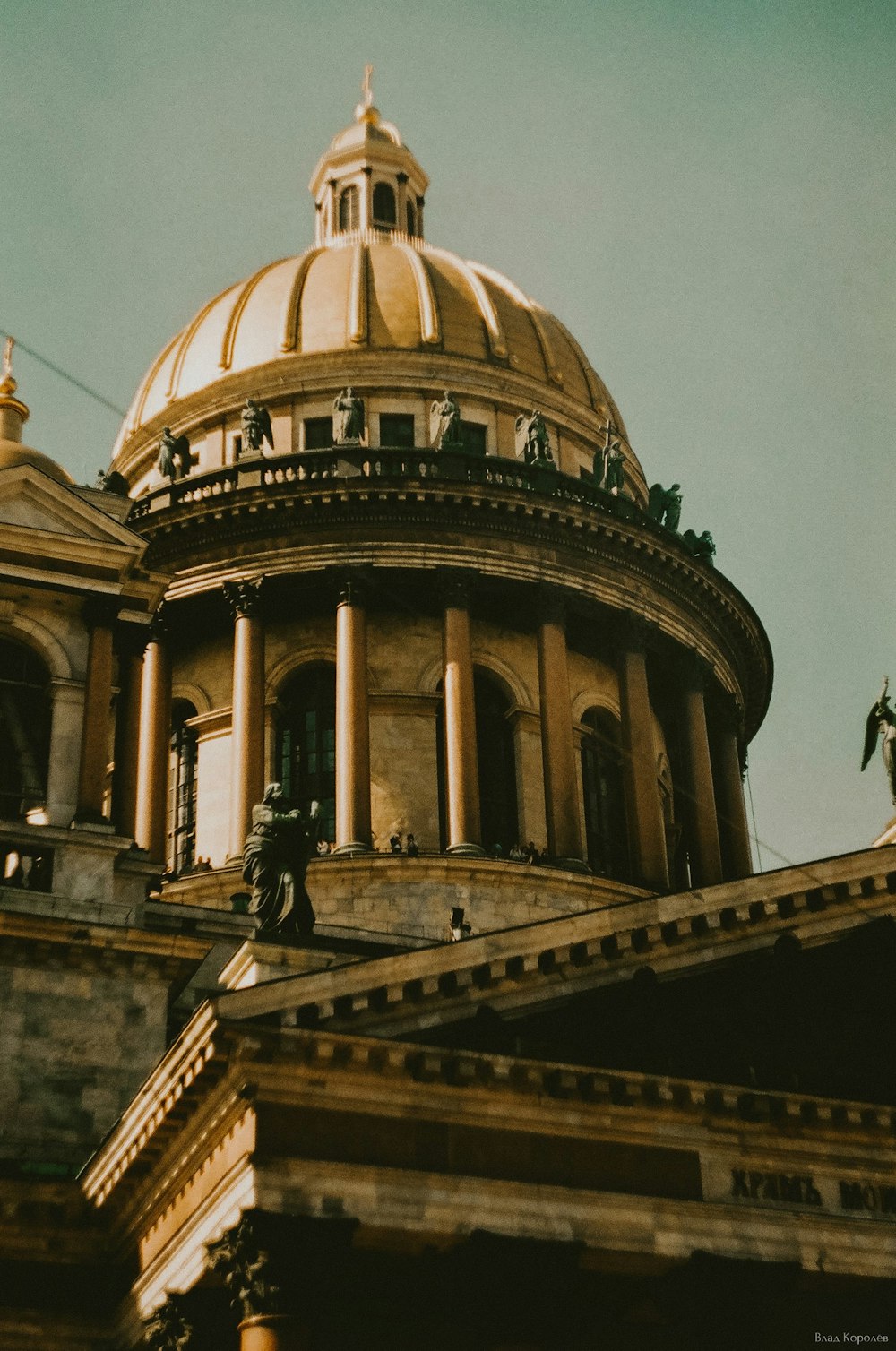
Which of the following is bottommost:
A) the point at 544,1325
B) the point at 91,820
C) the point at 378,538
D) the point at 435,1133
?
the point at 544,1325

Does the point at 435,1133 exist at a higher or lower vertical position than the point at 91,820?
lower

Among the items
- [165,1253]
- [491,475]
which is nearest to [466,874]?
[491,475]

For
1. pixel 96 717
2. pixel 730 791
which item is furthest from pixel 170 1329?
pixel 730 791

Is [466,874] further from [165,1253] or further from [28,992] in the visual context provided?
[165,1253]

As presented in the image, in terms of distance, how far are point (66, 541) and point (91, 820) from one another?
4.47 metres

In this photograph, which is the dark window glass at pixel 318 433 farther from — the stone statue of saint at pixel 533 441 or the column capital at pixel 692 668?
the column capital at pixel 692 668

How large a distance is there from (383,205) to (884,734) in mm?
25063

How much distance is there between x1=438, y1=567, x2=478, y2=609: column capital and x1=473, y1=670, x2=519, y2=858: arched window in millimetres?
1740

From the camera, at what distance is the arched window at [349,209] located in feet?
173

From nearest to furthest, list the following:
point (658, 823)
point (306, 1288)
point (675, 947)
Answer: point (306, 1288) → point (675, 947) → point (658, 823)

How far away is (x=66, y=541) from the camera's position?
100 feet

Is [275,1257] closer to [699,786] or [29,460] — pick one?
[29,460]

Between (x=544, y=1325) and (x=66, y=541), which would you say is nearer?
(x=544, y=1325)

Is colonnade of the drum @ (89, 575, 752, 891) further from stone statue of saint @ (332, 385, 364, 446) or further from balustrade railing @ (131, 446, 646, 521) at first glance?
stone statue of saint @ (332, 385, 364, 446)
